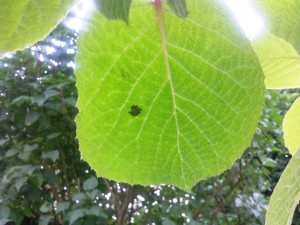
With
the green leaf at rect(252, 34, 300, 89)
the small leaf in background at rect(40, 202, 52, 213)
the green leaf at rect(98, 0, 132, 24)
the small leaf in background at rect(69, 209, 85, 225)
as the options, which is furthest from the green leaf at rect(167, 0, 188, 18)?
the small leaf in background at rect(40, 202, 52, 213)

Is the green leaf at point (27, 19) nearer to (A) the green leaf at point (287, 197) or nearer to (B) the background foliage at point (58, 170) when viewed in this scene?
(A) the green leaf at point (287, 197)

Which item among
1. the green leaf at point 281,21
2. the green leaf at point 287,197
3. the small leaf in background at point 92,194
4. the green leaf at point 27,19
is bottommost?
the green leaf at point 287,197

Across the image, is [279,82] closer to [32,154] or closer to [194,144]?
[194,144]

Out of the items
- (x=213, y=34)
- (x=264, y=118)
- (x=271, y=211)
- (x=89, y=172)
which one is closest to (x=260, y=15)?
(x=213, y=34)

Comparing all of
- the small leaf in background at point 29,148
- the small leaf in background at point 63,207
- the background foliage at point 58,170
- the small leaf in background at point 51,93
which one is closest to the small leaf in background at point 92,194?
the background foliage at point 58,170

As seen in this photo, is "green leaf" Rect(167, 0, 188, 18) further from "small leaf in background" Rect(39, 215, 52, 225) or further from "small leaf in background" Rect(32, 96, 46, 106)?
"small leaf in background" Rect(39, 215, 52, 225)
